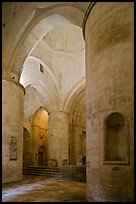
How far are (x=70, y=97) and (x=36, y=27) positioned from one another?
8012mm

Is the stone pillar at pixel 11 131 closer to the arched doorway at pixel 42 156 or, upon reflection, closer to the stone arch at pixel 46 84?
the stone arch at pixel 46 84

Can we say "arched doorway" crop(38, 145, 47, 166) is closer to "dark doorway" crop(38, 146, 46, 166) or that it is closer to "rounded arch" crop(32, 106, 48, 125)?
"dark doorway" crop(38, 146, 46, 166)

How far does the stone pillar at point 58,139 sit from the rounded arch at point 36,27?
7012mm

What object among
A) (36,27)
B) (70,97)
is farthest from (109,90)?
(70,97)

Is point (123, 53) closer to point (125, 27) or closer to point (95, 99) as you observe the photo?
point (125, 27)

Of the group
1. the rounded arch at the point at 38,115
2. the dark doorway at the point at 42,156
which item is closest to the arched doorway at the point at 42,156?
the dark doorway at the point at 42,156

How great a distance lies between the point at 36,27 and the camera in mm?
12430

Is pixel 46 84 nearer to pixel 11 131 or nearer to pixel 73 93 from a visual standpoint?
pixel 73 93

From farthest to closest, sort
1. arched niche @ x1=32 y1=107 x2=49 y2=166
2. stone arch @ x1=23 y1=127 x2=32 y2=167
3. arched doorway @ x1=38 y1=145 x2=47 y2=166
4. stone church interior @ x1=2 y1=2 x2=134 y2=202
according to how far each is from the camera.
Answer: arched doorway @ x1=38 y1=145 x2=47 y2=166
arched niche @ x1=32 y1=107 x2=49 y2=166
stone arch @ x1=23 y1=127 x2=32 y2=167
stone church interior @ x1=2 y1=2 x2=134 y2=202

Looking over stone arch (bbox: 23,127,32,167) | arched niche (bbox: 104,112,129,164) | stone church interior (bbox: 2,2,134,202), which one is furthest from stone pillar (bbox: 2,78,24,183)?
stone arch (bbox: 23,127,32,167)

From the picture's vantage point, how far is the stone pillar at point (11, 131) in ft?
37.5

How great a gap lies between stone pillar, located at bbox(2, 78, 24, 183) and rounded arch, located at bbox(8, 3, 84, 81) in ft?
3.16

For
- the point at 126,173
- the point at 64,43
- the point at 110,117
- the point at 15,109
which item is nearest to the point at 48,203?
the point at 126,173

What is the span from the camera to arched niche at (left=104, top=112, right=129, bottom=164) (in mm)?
6738
